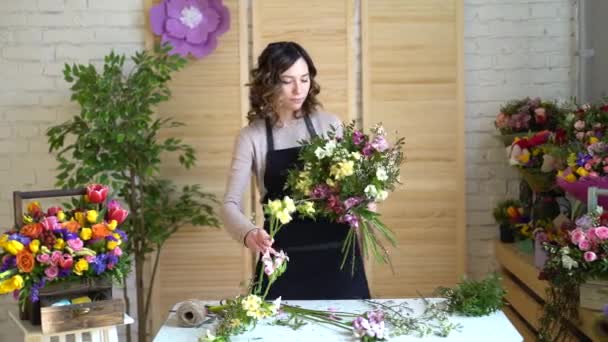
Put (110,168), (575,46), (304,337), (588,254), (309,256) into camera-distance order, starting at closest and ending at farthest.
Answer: (304,337) < (588,254) < (309,256) < (110,168) < (575,46)

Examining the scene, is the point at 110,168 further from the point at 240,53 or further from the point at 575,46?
the point at 575,46

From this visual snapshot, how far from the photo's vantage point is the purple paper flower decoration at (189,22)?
151 inches

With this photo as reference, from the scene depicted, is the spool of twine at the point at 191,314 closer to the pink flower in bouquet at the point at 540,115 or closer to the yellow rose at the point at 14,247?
the yellow rose at the point at 14,247

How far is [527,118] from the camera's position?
348cm

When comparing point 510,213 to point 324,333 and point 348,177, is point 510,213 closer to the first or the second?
point 348,177

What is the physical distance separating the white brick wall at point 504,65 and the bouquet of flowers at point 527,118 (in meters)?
0.35

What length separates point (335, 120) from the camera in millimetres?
2895

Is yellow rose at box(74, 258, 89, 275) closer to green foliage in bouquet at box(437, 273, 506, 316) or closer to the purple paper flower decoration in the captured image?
green foliage in bouquet at box(437, 273, 506, 316)

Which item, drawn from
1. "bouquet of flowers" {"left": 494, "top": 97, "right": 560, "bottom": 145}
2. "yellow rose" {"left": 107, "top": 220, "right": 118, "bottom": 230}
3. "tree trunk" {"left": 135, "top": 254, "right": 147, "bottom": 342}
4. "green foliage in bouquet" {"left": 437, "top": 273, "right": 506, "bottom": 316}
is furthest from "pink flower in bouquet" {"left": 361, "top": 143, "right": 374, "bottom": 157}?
"tree trunk" {"left": 135, "top": 254, "right": 147, "bottom": 342}

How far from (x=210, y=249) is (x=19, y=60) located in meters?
1.43

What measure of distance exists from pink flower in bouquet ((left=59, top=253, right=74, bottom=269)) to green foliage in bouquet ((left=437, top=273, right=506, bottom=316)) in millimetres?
1166

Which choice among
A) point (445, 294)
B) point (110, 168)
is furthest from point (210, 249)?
point (445, 294)

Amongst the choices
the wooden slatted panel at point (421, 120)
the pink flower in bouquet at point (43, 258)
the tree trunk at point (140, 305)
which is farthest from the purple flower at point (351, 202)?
the tree trunk at point (140, 305)

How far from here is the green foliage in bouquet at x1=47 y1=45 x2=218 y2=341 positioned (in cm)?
356
